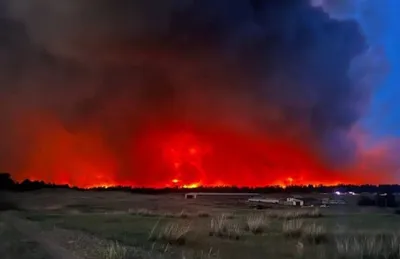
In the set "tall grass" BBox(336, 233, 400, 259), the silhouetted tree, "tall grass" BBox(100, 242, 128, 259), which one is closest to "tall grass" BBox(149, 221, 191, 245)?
"tall grass" BBox(100, 242, 128, 259)

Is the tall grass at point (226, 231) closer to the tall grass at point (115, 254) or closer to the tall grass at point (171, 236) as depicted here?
the tall grass at point (171, 236)

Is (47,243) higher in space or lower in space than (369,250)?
lower

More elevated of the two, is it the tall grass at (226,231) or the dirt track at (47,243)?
the tall grass at (226,231)

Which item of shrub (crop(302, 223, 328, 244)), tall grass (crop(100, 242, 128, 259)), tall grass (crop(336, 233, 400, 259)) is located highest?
shrub (crop(302, 223, 328, 244))

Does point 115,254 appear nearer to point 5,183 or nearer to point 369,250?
point 369,250

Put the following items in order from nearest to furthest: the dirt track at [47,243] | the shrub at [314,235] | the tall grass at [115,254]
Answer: the tall grass at [115,254] < the dirt track at [47,243] < the shrub at [314,235]

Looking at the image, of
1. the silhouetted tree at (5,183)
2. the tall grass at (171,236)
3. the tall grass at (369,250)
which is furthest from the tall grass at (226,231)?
the silhouetted tree at (5,183)

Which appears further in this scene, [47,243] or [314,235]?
[314,235]

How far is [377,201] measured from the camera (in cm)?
6425

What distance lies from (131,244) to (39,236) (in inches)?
259

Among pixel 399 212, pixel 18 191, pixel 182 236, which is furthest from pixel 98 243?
pixel 18 191

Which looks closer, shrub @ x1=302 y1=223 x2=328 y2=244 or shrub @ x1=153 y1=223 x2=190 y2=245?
shrub @ x1=153 y1=223 x2=190 y2=245

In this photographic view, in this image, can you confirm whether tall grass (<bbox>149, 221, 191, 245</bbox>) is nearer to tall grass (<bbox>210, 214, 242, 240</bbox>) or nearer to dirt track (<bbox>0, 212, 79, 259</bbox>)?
tall grass (<bbox>210, 214, 242, 240</bbox>)

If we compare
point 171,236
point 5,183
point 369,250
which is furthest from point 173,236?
point 5,183
